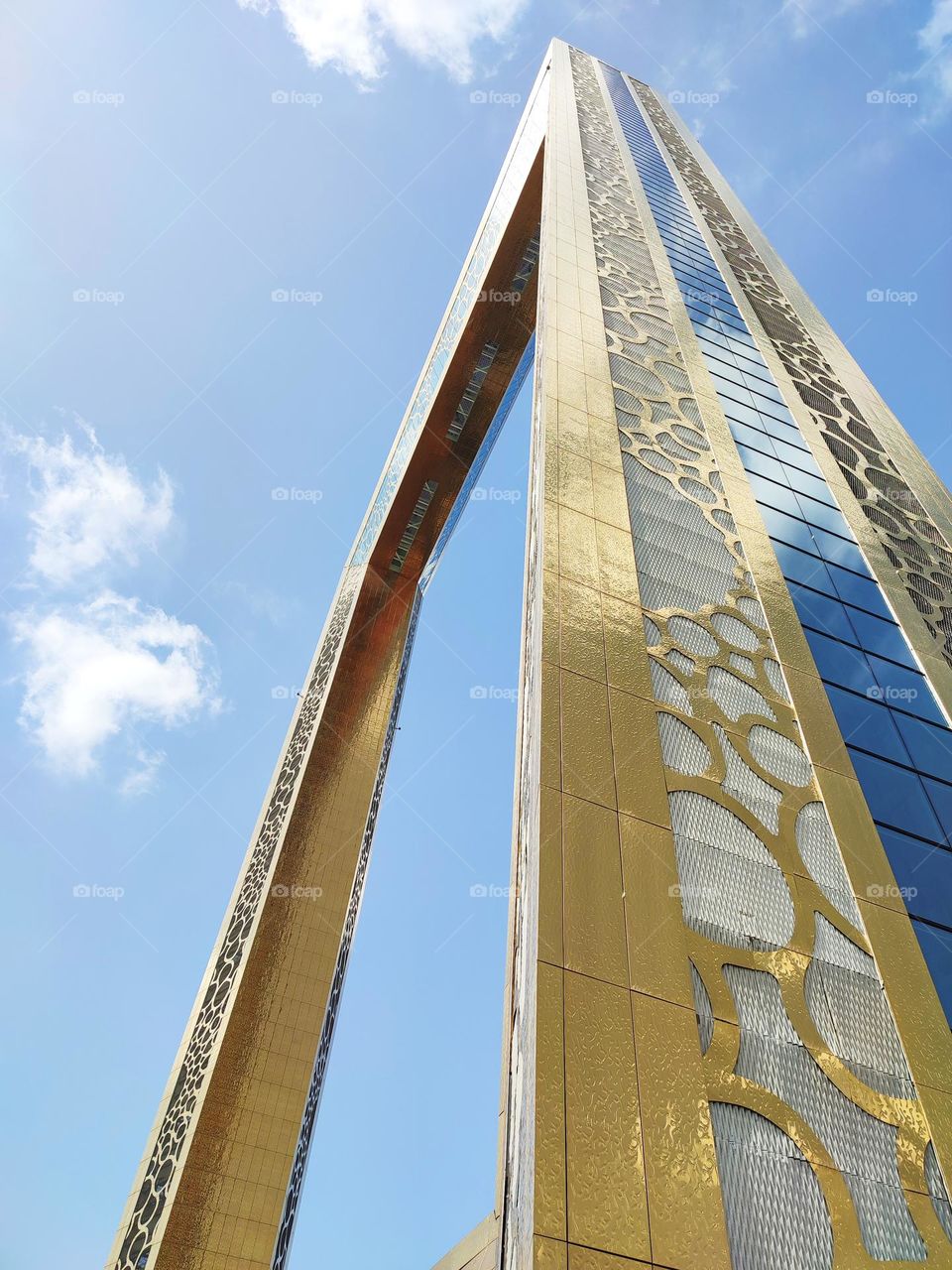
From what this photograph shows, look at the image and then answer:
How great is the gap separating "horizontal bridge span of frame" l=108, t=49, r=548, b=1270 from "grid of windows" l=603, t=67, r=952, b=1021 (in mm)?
5483

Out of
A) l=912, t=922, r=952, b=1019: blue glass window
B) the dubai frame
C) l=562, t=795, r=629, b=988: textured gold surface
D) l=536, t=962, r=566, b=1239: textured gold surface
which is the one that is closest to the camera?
l=536, t=962, r=566, b=1239: textured gold surface

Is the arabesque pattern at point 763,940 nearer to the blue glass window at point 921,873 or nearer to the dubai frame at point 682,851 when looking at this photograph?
the dubai frame at point 682,851

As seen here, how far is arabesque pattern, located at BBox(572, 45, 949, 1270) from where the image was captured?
3.13m

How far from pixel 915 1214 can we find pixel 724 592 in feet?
11.8

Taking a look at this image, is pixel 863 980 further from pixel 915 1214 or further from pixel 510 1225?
pixel 510 1225

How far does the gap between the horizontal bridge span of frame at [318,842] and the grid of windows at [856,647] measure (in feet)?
18.0

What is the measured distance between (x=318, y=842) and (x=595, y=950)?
8.87 meters

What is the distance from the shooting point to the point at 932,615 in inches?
286

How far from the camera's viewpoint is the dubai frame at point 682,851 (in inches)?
122

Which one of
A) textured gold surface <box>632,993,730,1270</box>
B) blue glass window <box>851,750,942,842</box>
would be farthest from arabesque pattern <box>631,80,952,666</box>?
textured gold surface <box>632,993,730,1270</box>

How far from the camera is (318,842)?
11.8 metres

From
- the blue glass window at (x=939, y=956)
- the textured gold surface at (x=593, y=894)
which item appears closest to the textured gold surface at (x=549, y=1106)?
the textured gold surface at (x=593, y=894)

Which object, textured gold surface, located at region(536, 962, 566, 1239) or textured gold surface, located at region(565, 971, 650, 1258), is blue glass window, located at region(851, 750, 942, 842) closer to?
textured gold surface, located at region(565, 971, 650, 1258)

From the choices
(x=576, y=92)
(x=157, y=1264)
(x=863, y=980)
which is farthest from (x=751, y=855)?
(x=576, y=92)
